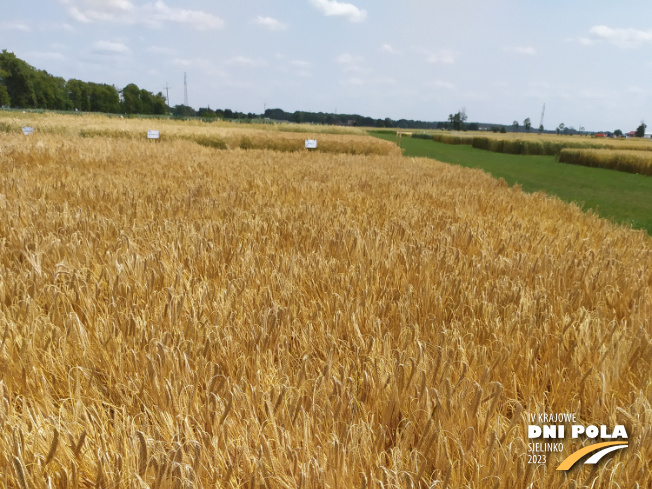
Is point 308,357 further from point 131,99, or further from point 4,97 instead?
point 131,99

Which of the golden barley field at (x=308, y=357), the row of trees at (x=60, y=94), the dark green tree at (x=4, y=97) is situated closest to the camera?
the golden barley field at (x=308, y=357)

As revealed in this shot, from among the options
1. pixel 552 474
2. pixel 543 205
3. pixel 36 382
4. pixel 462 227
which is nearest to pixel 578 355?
pixel 552 474

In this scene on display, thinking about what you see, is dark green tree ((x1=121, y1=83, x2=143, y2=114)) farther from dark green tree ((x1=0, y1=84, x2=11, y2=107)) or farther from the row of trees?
dark green tree ((x1=0, y1=84, x2=11, y2=107))

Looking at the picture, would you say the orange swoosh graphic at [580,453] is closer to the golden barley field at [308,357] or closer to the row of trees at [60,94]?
the golden barley field at [308,357]

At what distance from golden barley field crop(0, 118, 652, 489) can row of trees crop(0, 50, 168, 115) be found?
101813mm

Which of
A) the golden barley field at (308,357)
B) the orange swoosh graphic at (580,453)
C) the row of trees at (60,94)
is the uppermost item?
the row of trees at (60,94)

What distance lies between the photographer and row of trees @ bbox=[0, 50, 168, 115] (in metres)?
85.4

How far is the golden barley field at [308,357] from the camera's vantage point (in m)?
0.98

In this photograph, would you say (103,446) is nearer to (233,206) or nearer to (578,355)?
(578,355)

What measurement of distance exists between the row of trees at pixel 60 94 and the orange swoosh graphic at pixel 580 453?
103655mm

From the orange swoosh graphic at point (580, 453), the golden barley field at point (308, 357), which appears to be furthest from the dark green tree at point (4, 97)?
the orange swoosh graphic at point (580, 453)

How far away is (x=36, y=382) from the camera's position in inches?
52.5

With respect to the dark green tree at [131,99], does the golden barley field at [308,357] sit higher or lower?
lower

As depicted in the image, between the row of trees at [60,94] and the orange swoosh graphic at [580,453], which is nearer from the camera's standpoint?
the orange swoosh graphic at [580,453]
